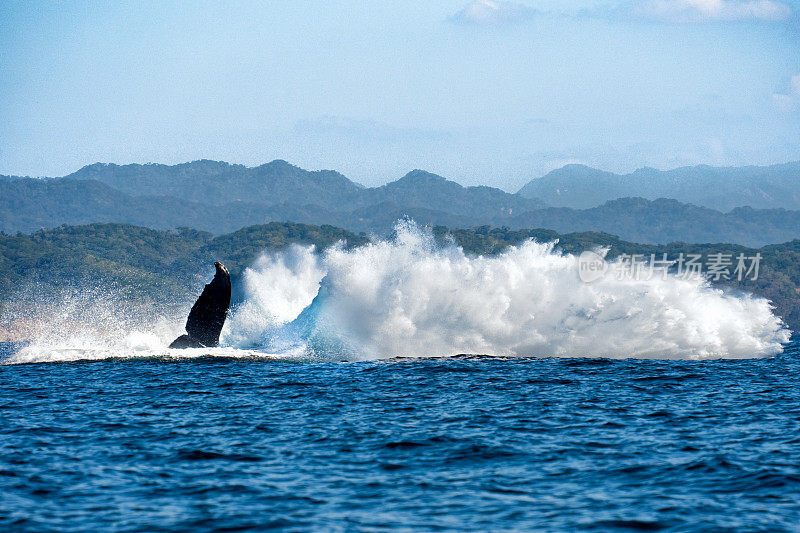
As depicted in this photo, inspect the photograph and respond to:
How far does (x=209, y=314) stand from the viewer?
30.2m

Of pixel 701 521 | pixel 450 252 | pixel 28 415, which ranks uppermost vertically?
pixel 450 252

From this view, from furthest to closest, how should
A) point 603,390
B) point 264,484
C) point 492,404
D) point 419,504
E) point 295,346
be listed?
point 295,346 < point 603,390 < point 492,404 < point 264,484 < point 419,504

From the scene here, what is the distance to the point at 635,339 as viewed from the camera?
106 ft

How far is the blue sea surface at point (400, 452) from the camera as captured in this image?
12102 mm

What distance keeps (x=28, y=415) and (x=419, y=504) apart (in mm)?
11920

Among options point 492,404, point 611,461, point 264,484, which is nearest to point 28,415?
point 264,484

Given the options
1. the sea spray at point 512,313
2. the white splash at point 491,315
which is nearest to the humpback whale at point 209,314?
the white splash at point 491,315

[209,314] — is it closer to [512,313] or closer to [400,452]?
[512,313]

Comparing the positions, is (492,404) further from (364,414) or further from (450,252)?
(450,252)

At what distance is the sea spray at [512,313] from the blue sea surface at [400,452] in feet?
18.2

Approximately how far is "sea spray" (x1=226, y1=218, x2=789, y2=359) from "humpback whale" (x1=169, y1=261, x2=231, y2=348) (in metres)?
4.17

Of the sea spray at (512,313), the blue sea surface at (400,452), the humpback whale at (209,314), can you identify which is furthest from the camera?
the sea spray at (512,313)

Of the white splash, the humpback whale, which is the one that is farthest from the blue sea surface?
the white splash

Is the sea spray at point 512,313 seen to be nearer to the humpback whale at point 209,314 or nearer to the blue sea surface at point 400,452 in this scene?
the humpback whale at point 209,314
